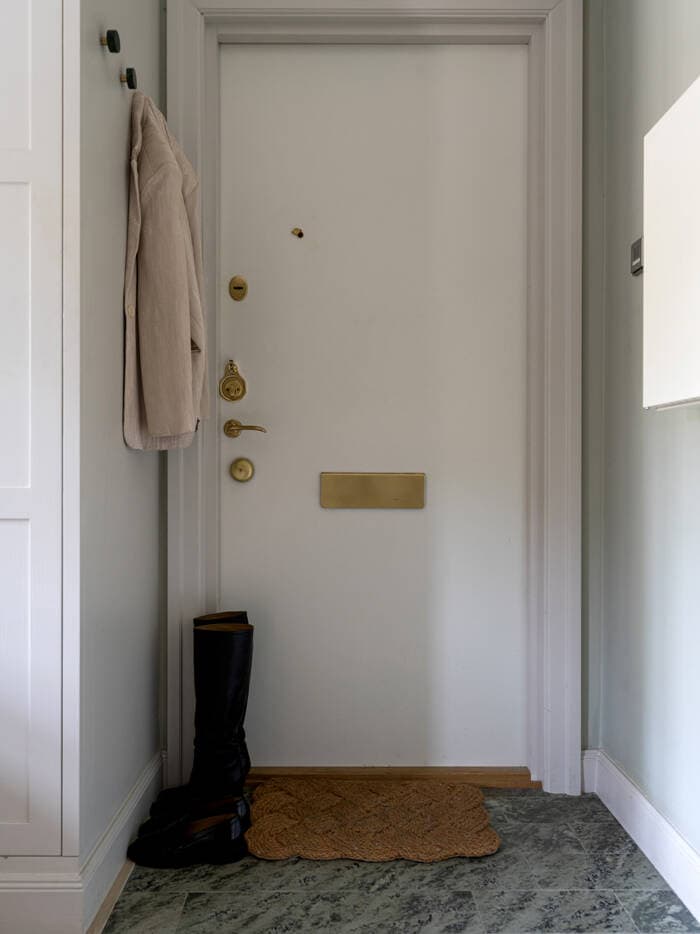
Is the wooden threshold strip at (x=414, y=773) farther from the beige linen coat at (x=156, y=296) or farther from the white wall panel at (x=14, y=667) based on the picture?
the beige linen coat at (x=156, y=296)

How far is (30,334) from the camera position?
133 centimetres

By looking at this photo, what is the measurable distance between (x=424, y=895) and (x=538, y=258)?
148 centimetres

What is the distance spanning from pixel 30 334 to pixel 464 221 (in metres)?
1.16

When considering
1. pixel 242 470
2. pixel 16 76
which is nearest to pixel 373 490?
pixel 242 470

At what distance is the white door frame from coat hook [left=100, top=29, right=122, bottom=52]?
0.48m

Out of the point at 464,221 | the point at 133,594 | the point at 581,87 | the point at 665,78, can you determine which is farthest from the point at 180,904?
the point at 581,87

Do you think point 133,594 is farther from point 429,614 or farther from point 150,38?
point 150,38

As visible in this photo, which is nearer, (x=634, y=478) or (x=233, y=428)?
(x=634, y=478)

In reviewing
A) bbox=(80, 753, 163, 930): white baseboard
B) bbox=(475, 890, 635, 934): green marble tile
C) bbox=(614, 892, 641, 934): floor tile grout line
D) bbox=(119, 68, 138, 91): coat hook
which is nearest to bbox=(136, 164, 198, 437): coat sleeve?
bbox=(119, 68, 138, 91): coat hook

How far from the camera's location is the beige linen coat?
1.61 m

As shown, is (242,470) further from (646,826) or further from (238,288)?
(646,826)

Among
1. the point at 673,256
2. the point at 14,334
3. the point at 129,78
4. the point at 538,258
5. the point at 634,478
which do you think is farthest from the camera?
the point at 538,258

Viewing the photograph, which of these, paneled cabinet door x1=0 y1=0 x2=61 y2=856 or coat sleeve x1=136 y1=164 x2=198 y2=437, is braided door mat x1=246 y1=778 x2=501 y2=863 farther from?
coat sleeve x1=136 y1=164 x2=198 y2=437

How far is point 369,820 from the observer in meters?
1.76
